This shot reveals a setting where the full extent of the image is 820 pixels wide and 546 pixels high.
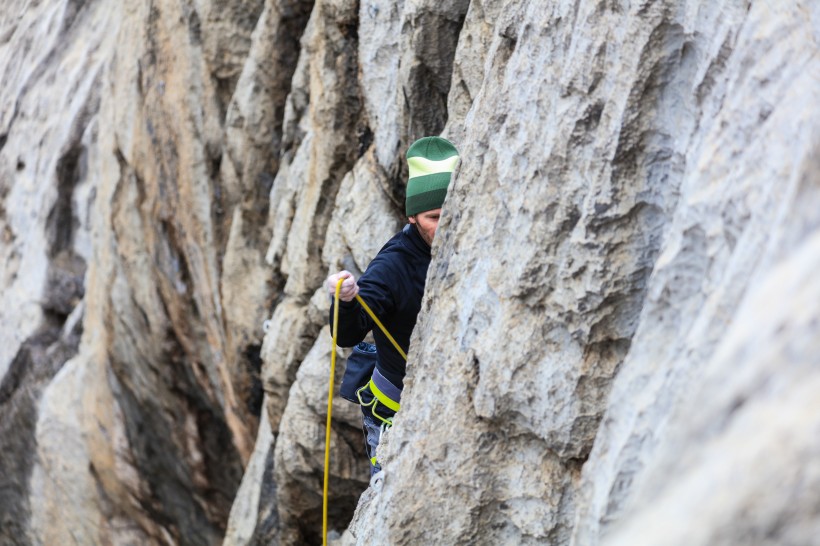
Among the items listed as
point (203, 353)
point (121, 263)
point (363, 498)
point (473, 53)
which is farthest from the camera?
point (121, 263)

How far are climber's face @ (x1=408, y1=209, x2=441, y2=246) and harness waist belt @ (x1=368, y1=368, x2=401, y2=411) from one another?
0.93m

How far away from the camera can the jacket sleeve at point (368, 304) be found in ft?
18.2

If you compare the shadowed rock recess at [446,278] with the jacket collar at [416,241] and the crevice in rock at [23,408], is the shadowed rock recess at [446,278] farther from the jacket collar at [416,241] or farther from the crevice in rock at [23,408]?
the jacket collar at [416,241]

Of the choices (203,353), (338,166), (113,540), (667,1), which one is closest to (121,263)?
(203,353)

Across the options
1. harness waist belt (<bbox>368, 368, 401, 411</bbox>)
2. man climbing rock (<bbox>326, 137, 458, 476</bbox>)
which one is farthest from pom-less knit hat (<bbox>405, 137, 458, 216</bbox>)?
harness waist belt (<bbox>368, 368, 401, 411</bbox>)

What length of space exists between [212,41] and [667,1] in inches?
321

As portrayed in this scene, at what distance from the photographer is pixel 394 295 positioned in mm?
5812

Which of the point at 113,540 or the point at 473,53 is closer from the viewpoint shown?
the point at 473,53

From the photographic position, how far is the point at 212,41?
11289 mm

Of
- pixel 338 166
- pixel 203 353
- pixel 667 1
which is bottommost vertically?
pixel 203 353

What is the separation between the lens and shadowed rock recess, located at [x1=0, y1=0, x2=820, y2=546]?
2746 mm

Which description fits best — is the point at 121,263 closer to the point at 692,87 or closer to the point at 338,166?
the point at 338,166

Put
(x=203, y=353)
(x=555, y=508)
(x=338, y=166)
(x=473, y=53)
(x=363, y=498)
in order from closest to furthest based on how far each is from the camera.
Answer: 1. (x=555, y=508)
2. (x=363, y=498)
3. (x=473, y=53)
4. (x=338, y=166)
5. (x=203, y=353)

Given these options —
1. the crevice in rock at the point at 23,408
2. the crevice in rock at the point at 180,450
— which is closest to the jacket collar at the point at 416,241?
the crevice in rock at the point at 180,450
